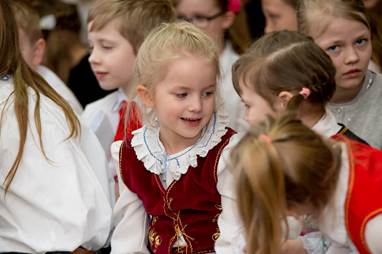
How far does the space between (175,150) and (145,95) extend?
0.67 feet

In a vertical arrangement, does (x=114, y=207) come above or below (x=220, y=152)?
below

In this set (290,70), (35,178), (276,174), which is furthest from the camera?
(35,178)

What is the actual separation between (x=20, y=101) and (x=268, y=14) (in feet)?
4.02

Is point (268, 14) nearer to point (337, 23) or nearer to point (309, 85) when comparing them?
point (337, 23)

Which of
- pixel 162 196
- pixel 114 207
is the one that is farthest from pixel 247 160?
pixel 114 207

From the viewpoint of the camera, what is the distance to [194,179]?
2770mm

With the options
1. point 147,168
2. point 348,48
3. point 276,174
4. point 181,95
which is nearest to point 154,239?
point 147,168

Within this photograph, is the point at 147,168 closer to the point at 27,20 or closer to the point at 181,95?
the point at 181,95

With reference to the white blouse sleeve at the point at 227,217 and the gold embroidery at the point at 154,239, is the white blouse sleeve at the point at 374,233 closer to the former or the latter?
the white blouse sleeve at the point at 227,217

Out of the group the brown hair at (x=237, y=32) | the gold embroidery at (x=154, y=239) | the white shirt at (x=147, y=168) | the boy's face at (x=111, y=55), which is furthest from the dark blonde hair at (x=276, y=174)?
the brown hair at (x=237, y=32)

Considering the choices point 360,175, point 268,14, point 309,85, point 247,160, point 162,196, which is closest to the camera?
point 247,160

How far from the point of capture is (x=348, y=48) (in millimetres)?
3031

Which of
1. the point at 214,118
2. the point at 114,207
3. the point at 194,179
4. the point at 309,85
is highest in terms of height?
the point at 309,85

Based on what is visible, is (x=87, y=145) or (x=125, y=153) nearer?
(x=125, y=153)
